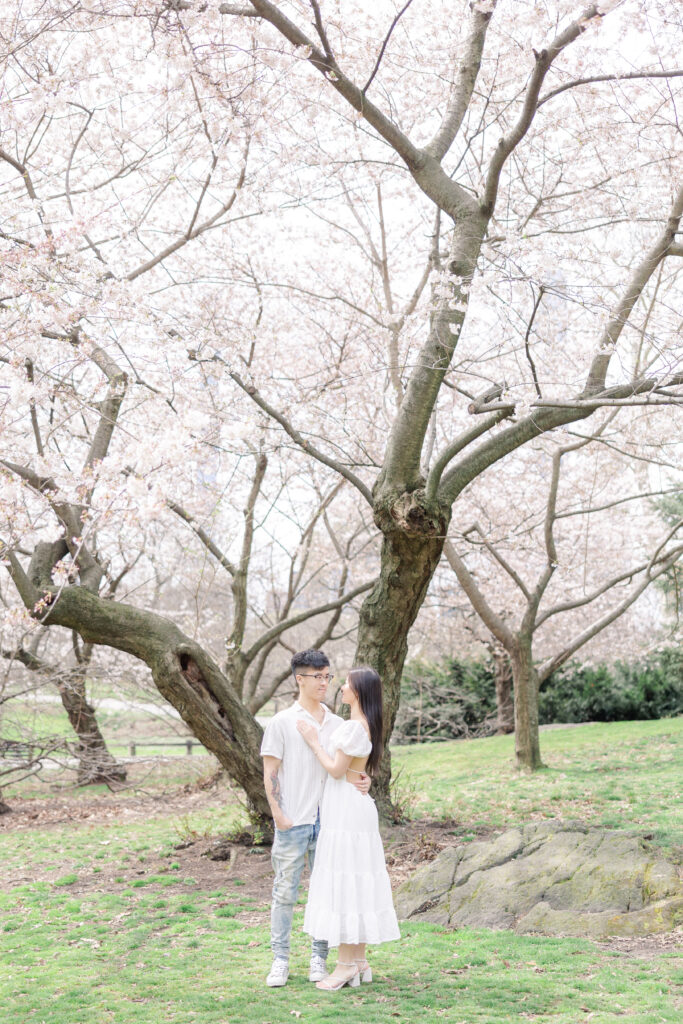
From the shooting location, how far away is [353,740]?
12.8 ft

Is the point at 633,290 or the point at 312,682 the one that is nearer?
the point at 312,682

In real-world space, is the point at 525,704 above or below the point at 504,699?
below

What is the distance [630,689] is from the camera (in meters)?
18.4

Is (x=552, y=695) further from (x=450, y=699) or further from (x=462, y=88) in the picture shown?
(x=462, y=88)

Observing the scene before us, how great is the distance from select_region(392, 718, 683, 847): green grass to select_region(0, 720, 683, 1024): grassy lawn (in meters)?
0.06

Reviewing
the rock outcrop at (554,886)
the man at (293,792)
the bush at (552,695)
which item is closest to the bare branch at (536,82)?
the man at (293,792)

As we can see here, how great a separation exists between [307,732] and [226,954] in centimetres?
169

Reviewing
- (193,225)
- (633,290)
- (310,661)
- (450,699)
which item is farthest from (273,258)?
(450,699)

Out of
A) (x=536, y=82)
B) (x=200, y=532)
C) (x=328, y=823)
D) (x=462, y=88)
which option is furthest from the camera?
(x=200, y=532)

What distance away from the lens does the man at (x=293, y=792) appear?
4.07m

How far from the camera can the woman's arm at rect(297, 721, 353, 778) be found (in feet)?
12.8

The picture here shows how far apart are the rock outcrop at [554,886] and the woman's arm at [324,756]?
2072 mm

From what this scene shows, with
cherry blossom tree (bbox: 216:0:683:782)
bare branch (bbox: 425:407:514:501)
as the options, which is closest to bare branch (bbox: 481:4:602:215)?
cherry blossom tree (bbox: 216:0:683:782)

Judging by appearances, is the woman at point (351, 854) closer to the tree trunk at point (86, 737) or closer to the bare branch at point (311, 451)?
the bare branch at point (311, 451)
